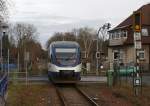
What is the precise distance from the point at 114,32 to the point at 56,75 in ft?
150

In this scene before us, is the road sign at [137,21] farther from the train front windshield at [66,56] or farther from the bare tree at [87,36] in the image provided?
the bare tree at [87,36]

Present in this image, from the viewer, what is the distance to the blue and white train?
32062mm

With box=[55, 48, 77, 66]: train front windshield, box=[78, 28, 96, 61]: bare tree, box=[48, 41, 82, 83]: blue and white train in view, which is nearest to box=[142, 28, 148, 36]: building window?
box=[48, 41, 82, 83]: blue and white train

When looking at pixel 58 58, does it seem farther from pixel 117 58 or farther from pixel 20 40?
pixel 20 40

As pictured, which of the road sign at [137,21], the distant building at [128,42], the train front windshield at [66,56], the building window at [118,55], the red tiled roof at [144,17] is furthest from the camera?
the building window at [118,55]

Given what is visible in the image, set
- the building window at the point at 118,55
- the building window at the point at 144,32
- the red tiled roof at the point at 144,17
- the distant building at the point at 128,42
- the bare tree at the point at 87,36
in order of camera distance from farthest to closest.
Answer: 1. the bare tree at the point at 87,36
2. the building window at the point at 118,55
3. the red tiled roof at the point at 144,17
4. the building window at the point at 144,32
5. the distant building at the point at 128,42

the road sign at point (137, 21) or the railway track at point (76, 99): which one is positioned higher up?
the road sign at point (137, 21)

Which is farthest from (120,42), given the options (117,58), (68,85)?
(68,85)

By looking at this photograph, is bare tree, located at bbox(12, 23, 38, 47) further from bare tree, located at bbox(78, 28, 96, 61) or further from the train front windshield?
the train front windshield

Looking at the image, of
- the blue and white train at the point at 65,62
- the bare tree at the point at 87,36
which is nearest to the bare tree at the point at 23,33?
the bare tree at the point at 87,36

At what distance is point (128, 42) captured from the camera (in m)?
71.1

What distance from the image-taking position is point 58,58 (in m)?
32.8

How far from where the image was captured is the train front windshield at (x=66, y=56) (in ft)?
107

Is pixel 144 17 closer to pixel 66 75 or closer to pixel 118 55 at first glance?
pixel 118 55
